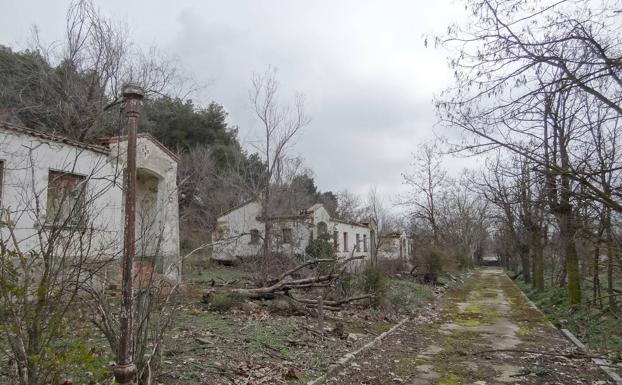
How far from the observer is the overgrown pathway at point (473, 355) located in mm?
7020

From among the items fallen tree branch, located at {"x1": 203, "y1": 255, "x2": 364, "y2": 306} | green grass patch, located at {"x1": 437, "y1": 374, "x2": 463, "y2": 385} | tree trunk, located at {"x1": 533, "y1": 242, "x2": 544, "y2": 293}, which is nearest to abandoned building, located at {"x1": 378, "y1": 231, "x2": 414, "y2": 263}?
tree trunk, located at {"x1": 533, "y1": 242, "x2": 544, "y2": 293}

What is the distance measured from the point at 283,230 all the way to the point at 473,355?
23.2 metres

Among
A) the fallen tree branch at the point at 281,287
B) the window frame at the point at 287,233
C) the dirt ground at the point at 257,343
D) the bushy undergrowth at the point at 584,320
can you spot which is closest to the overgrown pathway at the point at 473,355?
the bushy undergrowth at the point at 584,320

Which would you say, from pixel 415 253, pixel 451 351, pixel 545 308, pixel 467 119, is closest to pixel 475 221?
pixel 415 253

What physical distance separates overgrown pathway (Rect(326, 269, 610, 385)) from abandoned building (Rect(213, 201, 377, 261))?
43.3ft

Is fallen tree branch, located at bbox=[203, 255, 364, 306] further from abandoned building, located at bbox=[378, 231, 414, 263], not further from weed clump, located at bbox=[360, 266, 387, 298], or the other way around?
abandoned building, located at bbox=[378, 231, 414, 263]

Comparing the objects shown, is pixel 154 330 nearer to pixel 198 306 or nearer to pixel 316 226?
pixel 198 306

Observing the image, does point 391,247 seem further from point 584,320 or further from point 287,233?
point 584,320

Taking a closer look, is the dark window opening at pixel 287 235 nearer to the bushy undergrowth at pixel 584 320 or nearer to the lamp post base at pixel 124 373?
the bushy undergrowth at pixel 584 320

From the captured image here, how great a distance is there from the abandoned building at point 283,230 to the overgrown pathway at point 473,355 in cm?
1320

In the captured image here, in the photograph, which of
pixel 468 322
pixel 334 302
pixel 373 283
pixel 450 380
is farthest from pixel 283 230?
pixel 450 380

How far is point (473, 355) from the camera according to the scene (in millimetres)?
4250

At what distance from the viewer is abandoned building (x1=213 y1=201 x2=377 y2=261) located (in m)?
26.9

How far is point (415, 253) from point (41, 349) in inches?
1063
